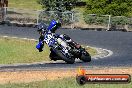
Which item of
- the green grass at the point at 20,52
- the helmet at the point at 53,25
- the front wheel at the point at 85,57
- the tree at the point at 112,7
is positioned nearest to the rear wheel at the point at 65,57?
the front wheel at the point at 85,57

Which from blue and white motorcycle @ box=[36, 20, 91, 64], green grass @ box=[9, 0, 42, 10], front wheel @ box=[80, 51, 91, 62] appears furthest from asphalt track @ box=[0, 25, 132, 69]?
green grass @ box=[9, 0, 42, 10]

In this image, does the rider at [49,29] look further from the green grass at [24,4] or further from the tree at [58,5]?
the green grass at [24,4]

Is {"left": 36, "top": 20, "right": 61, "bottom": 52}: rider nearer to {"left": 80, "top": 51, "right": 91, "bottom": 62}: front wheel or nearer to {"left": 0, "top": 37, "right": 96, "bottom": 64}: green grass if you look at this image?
{"left": 80, "top": 51, "right": 91, "bottom": 62}: front wheel

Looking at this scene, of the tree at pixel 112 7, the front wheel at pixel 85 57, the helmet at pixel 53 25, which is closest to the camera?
the helmet at pixel 53 25

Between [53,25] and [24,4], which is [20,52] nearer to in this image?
[53,25]

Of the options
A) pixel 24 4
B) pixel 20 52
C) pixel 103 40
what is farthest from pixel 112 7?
pixel 24 4

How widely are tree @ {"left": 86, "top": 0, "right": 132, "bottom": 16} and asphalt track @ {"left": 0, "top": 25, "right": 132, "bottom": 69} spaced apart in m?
4.84

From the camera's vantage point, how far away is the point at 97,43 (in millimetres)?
29766

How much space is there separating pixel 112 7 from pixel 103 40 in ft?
34.3

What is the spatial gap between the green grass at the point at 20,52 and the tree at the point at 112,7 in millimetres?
13737

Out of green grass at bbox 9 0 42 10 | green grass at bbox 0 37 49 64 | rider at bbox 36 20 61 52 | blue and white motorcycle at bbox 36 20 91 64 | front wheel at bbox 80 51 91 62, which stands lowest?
green grass at bbox 9 0 42 10

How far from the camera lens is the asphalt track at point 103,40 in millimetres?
20344

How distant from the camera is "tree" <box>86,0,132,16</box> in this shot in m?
40.9

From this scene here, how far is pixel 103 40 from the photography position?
3136 cm
